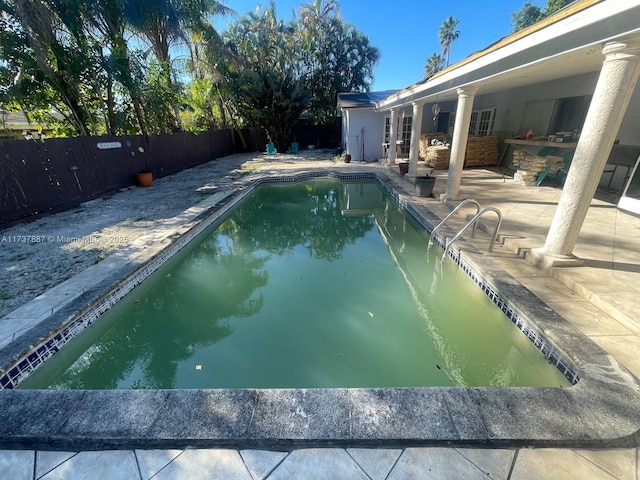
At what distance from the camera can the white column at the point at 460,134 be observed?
216 inches

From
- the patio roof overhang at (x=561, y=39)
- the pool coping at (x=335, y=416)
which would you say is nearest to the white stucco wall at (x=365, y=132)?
the patio roof overhang at (x=561, y=39)

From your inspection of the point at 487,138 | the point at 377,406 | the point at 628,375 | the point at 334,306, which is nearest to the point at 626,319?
the point at 628,375

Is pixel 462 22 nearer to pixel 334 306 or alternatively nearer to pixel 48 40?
pixel 48 40

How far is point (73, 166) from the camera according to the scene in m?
7.56

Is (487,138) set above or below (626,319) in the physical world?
above

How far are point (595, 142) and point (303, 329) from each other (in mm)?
3637

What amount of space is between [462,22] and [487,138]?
1605 inches

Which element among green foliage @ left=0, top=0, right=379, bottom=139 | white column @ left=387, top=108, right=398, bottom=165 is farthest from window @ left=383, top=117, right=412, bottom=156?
green foliage @ left=0, top=0, right=379, bottom=139

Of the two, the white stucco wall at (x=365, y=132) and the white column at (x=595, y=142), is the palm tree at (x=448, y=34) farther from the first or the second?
the white column at (x=595, y=142)

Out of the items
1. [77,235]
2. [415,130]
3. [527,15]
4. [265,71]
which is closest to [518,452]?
[77,235]

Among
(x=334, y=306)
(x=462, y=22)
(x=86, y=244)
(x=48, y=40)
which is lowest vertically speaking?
(x=334, y=306)

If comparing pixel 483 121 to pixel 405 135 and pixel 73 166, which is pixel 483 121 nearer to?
pixel 405 135

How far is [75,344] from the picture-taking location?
2943 mm

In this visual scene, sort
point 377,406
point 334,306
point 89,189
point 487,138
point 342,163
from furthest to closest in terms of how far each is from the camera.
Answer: point 342,163, point 487,138, point 89,189, point 334,306, point 377,406
